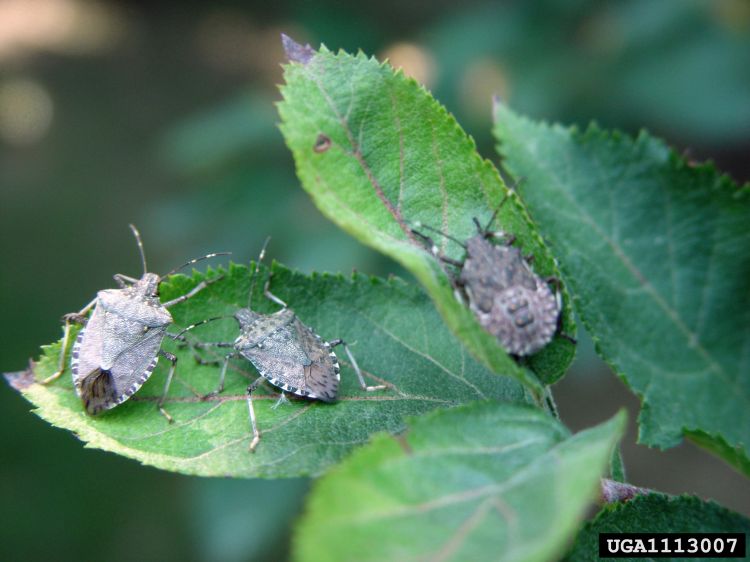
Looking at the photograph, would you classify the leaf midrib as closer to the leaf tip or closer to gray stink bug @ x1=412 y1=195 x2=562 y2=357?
gray stink bug @ x1=412 y1=195 x2=562 y2=357

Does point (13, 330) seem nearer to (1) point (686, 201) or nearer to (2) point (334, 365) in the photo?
(2) point (334, 365)

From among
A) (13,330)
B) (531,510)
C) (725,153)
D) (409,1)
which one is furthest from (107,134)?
(531,510)

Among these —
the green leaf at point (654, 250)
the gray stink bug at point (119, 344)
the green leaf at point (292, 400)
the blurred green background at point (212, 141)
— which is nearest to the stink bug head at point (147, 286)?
the gray stink bug at point (119, 344)

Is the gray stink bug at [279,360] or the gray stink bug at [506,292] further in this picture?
the gray stink bug at [279,360]

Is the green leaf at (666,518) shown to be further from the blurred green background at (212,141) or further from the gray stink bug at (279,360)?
the blurred green background at (212,141)

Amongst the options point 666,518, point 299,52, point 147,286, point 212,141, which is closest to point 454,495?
point 666,518
